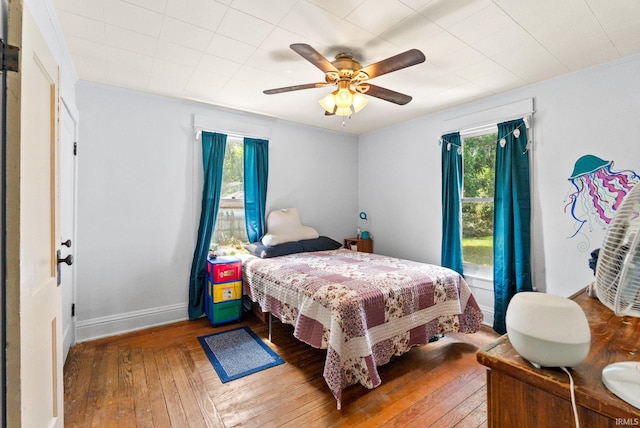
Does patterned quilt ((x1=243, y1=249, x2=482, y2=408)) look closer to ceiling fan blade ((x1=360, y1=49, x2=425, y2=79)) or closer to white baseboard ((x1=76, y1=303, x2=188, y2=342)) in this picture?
white baseboard ((x1=76, y1=303, x2=188, y2=342))

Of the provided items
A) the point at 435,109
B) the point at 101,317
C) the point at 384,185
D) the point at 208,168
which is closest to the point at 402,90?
the point at 435,109

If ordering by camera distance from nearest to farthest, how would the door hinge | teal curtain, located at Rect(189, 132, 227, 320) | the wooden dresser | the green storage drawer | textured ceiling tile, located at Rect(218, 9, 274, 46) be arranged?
→ the wooden dresser → the door hinge → textured ceiling tile, located at Rect(218, 9, 274, 46) → the green storage drawer → teal curtain, located at Rect(189, 132, 227, 320)

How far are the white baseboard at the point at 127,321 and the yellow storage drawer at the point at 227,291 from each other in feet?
1.64

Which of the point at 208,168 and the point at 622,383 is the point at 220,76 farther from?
the point at 622,383

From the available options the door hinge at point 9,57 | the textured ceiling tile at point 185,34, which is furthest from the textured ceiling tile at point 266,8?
the door hinge at point 9,57

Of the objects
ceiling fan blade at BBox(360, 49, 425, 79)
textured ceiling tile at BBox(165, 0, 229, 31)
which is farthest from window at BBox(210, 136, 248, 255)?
ceiling fan blade at BBox(360, 49, 425, 79)

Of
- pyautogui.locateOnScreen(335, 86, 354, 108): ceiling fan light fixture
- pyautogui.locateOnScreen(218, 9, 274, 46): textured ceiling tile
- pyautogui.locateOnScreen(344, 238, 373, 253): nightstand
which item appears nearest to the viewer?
pyautogui.locateOnScreen(218, 9, 274, 46): textured ceiling tile

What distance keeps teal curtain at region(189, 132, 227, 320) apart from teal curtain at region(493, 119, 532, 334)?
10.1 ft

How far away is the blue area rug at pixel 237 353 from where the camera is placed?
7.30 feet

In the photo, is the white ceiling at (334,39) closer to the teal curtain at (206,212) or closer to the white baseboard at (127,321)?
the teal curtain at (206,212)

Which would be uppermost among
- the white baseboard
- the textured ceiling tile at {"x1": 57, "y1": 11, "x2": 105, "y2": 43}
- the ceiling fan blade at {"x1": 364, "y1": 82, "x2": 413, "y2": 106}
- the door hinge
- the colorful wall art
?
the textured ceiling tile at {"x1": 57, "y1": 11, "x2": 105, "y2": 43}

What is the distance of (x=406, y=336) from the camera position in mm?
2225

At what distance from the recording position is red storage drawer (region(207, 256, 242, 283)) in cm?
302

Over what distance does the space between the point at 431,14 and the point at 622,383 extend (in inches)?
76.4
